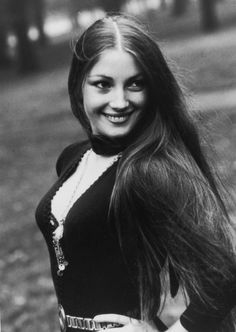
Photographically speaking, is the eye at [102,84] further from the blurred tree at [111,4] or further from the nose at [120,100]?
the blurred tree at [111,4]

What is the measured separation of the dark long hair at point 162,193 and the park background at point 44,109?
0.57 ft

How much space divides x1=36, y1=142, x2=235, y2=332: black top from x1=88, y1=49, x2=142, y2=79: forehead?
289 mm

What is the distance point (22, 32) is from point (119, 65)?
22.9 meters

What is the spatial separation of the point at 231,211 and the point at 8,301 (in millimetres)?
2856

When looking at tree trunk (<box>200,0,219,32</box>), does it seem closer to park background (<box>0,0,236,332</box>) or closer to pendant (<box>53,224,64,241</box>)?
park background (<box>0,0,236,332</box>)

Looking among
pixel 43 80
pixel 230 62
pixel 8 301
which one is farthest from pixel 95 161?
pixel 43 80

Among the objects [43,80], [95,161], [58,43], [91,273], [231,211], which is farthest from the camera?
[58,43]

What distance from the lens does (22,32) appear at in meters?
24.2

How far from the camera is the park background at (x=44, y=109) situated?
4621mm

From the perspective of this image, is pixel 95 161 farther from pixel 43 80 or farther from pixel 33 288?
pixel 43 80

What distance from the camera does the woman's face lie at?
2045 mm

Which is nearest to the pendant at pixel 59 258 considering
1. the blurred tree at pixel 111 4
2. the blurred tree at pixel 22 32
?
the blurred tree at pixel 111 4

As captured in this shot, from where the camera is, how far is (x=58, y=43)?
1267 inches

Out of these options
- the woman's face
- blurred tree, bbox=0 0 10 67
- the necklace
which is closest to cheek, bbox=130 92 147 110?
the woman's face
